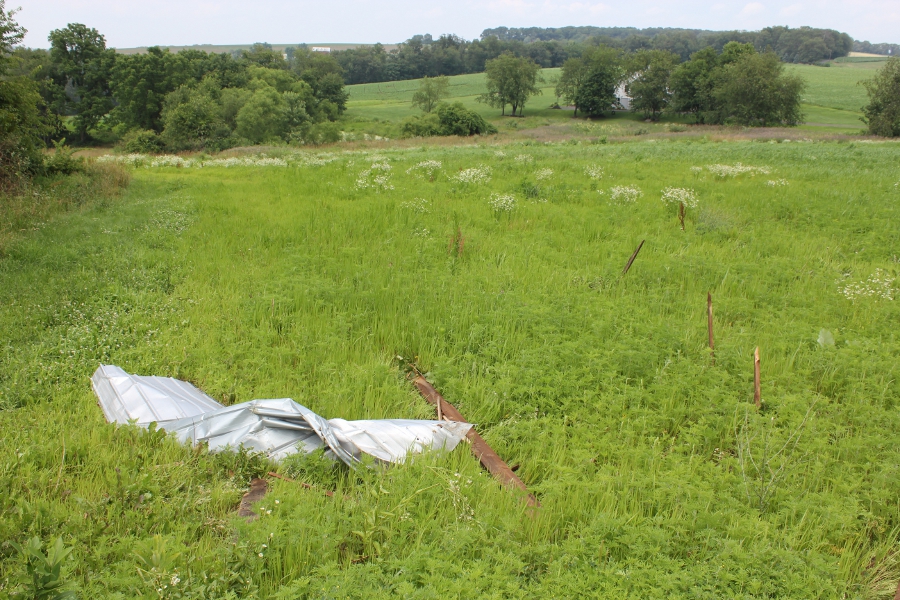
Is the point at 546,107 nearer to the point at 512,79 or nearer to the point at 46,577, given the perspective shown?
the point at 512,79

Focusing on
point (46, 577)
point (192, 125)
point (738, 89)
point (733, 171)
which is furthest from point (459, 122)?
point (46, 577)

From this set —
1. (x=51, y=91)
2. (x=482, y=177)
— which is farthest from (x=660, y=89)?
(x=51, y=91)

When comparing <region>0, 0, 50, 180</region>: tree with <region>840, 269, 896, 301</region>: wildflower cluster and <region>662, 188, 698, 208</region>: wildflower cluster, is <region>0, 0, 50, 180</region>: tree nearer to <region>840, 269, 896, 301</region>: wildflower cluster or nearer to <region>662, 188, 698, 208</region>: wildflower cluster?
<region>662, 188, 698, 208</region>: wildflower cluster

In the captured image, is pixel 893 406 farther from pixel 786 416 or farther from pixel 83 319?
pixel 83 319

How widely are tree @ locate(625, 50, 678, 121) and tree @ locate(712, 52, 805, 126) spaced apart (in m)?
10.5

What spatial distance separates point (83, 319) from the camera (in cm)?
668

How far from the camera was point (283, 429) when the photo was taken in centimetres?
457

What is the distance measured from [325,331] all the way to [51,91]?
81.6 meters

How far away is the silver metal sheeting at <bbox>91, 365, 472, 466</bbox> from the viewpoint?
4.37 m

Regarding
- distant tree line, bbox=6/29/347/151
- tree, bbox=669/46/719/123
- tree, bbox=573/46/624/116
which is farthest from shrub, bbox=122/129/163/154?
tree, bbox=669/46/719/123

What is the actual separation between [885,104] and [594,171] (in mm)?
51997

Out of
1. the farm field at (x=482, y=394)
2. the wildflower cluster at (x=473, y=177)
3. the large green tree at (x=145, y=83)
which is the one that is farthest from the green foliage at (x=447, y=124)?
the farm field at (x=482, y=394)

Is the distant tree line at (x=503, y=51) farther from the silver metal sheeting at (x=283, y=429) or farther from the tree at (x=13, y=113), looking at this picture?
the silver metal sheeting at (x=283, y=429)

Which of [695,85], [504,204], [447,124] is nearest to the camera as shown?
[504,204]
